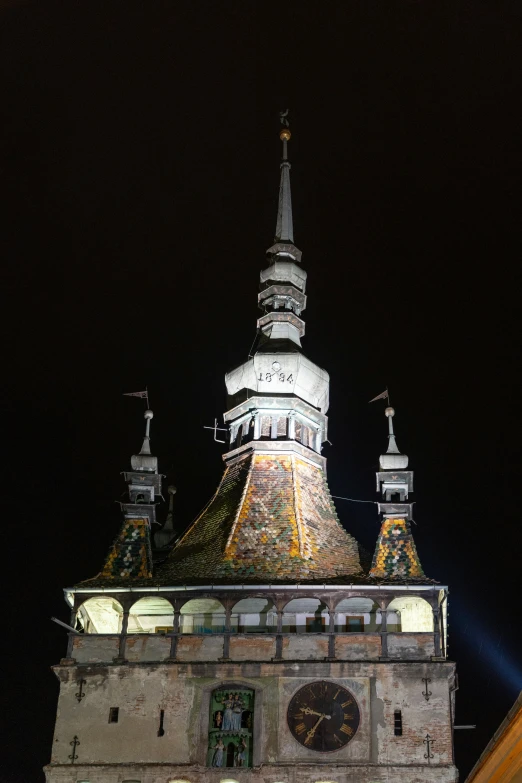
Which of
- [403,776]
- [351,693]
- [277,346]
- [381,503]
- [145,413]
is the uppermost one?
[277,346]

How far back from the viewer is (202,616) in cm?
3625

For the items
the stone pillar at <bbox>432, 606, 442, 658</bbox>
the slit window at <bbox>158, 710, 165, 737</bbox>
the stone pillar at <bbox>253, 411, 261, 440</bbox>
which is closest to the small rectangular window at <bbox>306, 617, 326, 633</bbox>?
the stone pillar at <bbox>432, 606, 442, 658</bbox>

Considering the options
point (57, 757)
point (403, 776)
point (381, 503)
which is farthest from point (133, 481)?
point (403, 776)

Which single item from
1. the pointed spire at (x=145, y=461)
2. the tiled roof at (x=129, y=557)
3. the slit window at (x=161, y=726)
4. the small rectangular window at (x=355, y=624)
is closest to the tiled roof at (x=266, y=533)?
the tiled roof at (x=129, y=557)

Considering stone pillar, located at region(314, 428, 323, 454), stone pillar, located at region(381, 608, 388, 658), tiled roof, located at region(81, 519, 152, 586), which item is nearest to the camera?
stone pillar, located at region(381, 608, 388, 658)

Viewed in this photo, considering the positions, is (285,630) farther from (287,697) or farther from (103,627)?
(103,627)

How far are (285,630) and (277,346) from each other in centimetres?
1313

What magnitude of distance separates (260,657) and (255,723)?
1.93 meters

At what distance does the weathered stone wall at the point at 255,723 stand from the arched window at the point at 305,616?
178 cm

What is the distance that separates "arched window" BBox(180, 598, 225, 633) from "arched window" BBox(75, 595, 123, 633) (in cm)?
181

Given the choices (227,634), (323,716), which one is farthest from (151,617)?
(323,716)

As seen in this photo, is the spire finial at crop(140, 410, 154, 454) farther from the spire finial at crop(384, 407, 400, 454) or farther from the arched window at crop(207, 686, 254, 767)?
the arched window at crop(207, 686, 254, 767)

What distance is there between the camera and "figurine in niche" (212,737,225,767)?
32781 millimetres

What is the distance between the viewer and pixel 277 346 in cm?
4606
